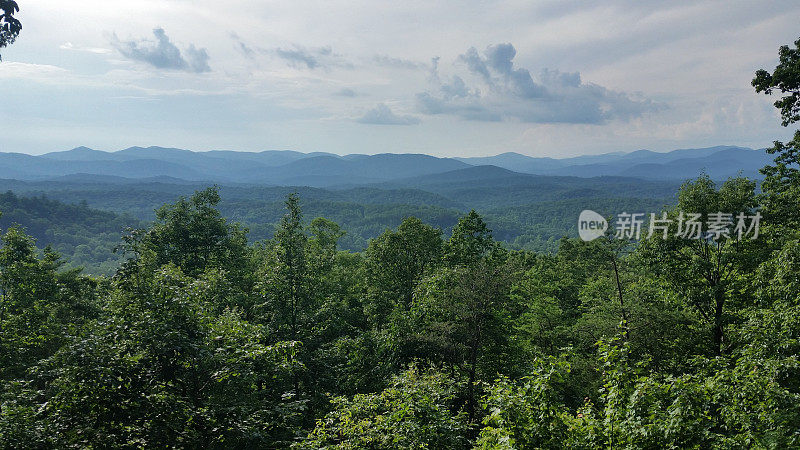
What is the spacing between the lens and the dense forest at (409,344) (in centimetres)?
849

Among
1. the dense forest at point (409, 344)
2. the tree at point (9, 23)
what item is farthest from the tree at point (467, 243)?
the tree at point (9, 23)

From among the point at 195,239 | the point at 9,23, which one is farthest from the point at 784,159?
the point at 195,239

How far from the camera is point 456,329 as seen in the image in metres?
17.6

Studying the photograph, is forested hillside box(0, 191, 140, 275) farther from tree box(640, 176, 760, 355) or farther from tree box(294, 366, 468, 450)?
tree box(640, 176, 760, 355)

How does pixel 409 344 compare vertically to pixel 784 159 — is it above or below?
below

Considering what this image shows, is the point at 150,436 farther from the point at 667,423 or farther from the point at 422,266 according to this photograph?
the point at 422,266

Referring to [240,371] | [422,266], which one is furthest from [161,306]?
[422,266]

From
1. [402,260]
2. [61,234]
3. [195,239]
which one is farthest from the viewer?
[61,234]

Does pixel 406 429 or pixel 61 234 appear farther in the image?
pixel 61 234

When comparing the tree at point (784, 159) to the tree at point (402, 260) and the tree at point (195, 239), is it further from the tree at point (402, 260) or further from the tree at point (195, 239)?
the tree at point (195, 239)

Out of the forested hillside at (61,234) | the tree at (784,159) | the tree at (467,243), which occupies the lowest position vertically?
the forested hillside at (61,234)

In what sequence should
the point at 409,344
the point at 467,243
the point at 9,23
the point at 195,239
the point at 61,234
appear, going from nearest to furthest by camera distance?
the point at 9,23 → the point at 409,344 → the point at 467,243 → the point at 195,239 → the point at 61,234

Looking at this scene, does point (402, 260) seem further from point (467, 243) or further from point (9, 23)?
point (9, 23)

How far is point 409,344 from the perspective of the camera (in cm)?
1916
